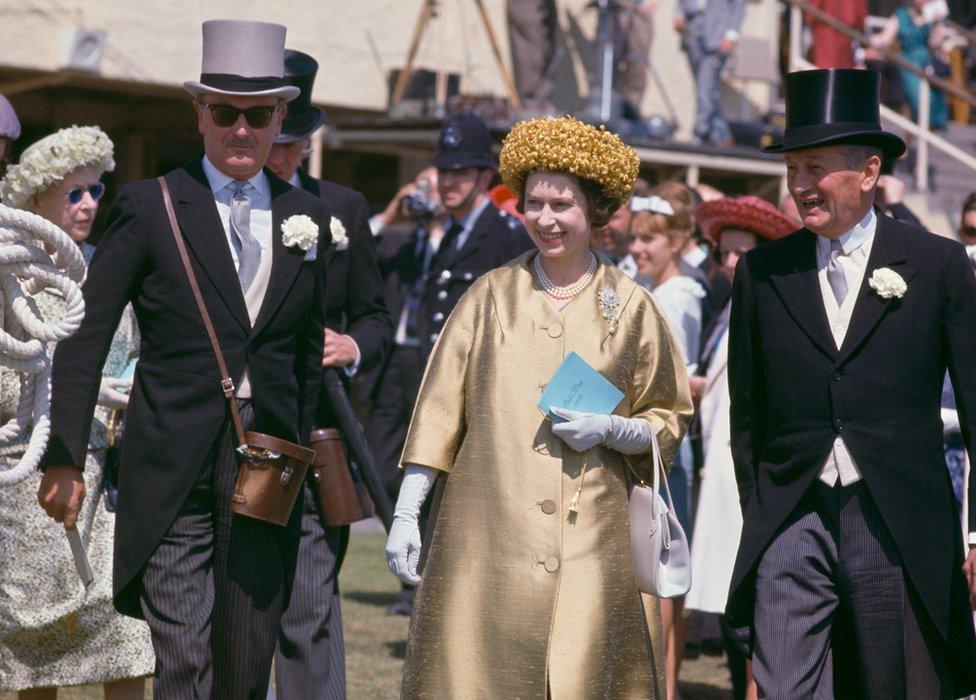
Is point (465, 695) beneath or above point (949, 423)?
beneath

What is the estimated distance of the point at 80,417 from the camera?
16.1 feet

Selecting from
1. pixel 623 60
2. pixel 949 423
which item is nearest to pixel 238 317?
pixel 949 423

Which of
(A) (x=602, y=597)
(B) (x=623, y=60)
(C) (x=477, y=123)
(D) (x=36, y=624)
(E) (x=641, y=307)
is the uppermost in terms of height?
(B) (x=623, y=60)

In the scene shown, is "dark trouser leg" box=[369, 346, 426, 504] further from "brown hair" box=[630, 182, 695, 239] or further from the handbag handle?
the handbag handle

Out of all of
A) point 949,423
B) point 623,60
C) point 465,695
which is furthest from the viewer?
point 623,60

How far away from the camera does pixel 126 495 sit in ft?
16.4

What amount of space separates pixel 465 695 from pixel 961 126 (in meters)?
17.0

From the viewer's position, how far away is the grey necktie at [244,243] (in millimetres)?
5156

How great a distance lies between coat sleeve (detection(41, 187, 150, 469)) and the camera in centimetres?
491

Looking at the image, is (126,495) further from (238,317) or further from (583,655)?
(583,655)

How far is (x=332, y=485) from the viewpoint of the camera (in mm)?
5941

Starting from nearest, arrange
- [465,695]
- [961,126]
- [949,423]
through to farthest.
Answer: [465,695] → [949,423] → [961,126]

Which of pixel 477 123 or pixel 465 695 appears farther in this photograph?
pixel 477 123

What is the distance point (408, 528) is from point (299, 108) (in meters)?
2.27
